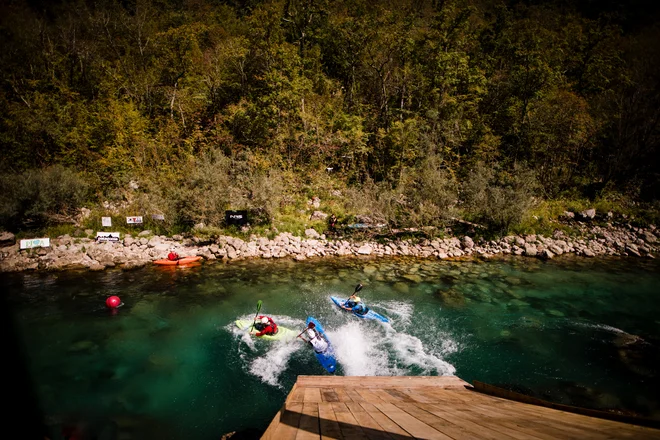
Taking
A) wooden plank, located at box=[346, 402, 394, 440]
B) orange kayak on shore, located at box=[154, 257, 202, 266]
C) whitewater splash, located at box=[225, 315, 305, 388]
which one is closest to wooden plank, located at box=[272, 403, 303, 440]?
wooden plank, located at box=[346, 402, 394, 440]

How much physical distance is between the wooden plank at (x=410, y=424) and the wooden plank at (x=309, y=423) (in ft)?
2.45

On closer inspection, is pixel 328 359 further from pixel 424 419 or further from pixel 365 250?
pixel 365 250

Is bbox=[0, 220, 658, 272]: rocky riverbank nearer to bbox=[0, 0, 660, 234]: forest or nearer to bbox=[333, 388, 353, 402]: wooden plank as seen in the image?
bbox=[0, 0, 660, 234]: forest

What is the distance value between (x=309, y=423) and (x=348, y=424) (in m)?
0.42

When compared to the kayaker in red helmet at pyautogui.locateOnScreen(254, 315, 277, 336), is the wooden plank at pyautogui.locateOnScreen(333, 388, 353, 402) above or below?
above

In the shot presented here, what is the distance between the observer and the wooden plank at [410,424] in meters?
2.43

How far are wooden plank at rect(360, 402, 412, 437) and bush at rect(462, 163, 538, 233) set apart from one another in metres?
16.7

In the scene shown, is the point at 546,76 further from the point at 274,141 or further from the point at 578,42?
the point at 274,141

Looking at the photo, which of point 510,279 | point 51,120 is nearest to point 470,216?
point 510,279

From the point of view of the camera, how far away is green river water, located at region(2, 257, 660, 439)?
6.89m

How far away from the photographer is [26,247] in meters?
13.5

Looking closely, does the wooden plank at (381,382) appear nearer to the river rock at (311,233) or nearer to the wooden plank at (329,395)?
the wooden plank at (329,395)

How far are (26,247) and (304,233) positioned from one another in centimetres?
1306

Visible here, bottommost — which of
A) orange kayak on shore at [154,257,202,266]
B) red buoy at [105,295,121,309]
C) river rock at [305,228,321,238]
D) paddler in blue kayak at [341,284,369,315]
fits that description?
orange kayak on shore at [154,257,202,266]
